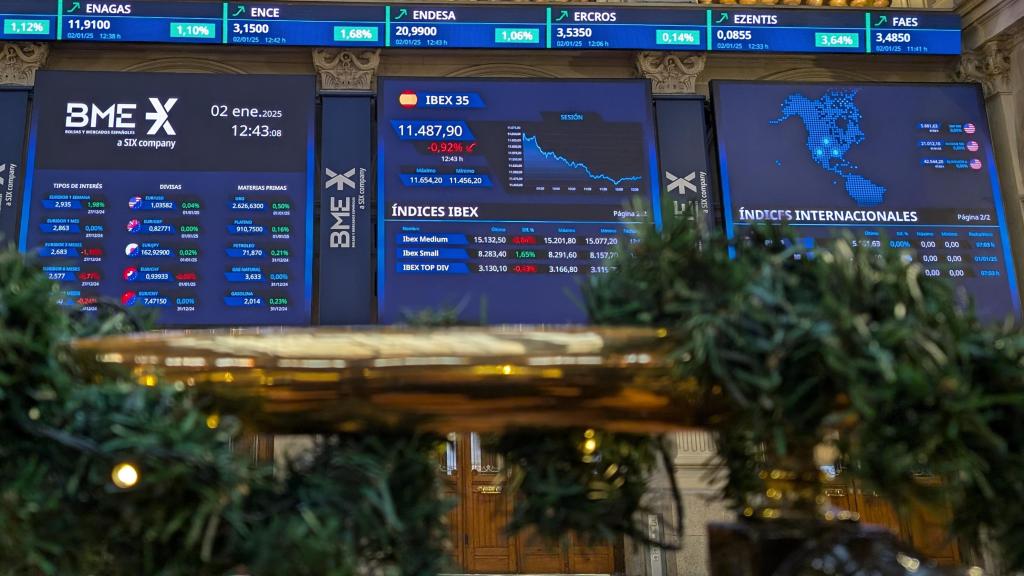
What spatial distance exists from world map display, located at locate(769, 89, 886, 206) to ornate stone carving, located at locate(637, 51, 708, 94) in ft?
2.97

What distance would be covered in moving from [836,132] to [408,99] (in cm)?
402

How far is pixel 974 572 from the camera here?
2.60 meters

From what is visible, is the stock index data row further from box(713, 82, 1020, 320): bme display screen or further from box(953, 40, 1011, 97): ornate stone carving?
box(713, 82, 1020, 320): bme display screen

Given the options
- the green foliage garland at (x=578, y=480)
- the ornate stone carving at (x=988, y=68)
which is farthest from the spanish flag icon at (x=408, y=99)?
the green foliage garland at (x=578, y=480)

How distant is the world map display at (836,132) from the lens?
354 inches

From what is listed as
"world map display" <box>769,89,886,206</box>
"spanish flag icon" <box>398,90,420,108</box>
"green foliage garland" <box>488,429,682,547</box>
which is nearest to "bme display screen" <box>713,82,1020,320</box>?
"world map display" <box>769,89,886,206</box>

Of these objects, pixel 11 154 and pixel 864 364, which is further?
pixel 11 154

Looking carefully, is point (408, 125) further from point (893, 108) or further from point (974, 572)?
point (974, 572)

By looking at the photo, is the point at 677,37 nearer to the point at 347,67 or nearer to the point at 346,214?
the point at 347,67

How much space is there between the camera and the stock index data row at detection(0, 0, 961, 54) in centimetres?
888

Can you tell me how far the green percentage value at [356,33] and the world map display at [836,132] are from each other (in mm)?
3850

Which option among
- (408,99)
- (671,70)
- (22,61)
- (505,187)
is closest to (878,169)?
(671,70)

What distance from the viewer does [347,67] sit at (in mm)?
9289

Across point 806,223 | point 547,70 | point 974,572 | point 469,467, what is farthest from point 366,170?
point 974,572
